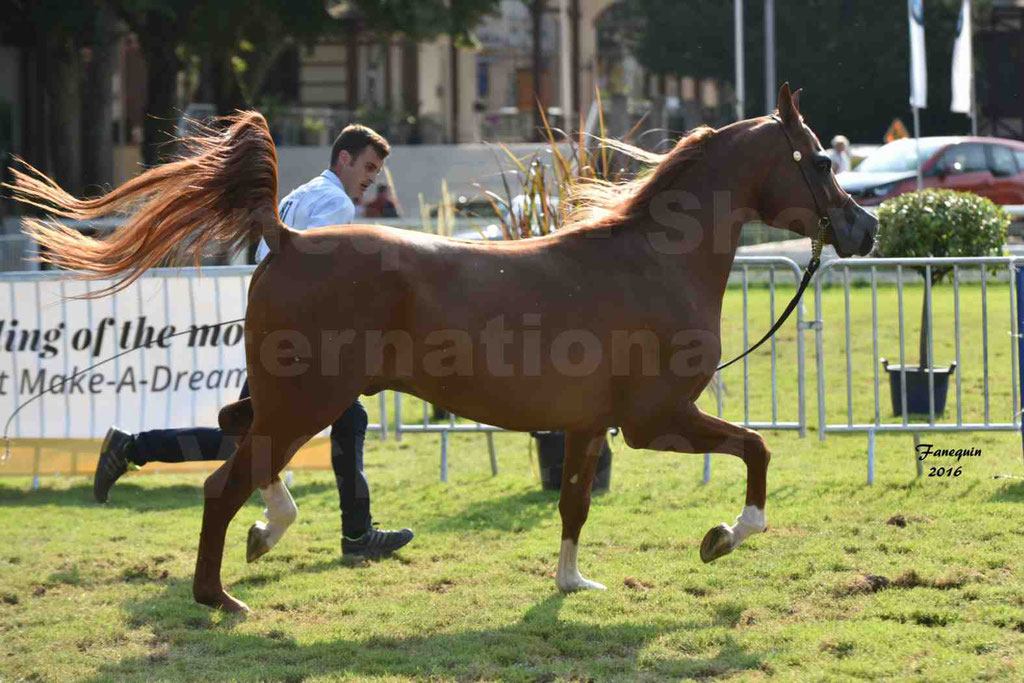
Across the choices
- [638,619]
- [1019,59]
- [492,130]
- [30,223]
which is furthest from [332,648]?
[1019,59]

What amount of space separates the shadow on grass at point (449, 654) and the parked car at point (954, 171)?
14.6m

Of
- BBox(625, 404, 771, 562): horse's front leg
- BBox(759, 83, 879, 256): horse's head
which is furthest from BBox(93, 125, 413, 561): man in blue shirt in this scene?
BBox(759, 83, 879, 256): horse's head

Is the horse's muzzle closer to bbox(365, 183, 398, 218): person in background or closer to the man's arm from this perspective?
the man's arm

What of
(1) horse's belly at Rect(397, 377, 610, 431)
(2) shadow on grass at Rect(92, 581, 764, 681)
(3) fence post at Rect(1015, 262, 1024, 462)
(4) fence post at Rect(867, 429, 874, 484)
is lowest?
(2) shadow on grass at Rect(92, 581, 764, 681)

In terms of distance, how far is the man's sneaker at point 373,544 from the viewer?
21.5ft

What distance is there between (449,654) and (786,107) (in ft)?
8.72

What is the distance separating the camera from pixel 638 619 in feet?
17.5

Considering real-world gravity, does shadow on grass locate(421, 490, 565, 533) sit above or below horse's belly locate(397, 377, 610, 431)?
below

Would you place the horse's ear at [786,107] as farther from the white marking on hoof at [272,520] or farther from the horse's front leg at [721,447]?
the white marking on hoof at [272,520]

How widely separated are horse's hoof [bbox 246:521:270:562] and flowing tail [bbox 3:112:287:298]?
1.36m

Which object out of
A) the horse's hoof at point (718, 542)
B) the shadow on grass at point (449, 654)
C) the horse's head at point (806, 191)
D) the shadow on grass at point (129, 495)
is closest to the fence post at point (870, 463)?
the horse's head at point (806, 191)

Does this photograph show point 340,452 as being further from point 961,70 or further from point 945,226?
point 961,70

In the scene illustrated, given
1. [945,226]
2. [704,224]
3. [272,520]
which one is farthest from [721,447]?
[945,226]

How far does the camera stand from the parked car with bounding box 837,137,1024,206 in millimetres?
18938
